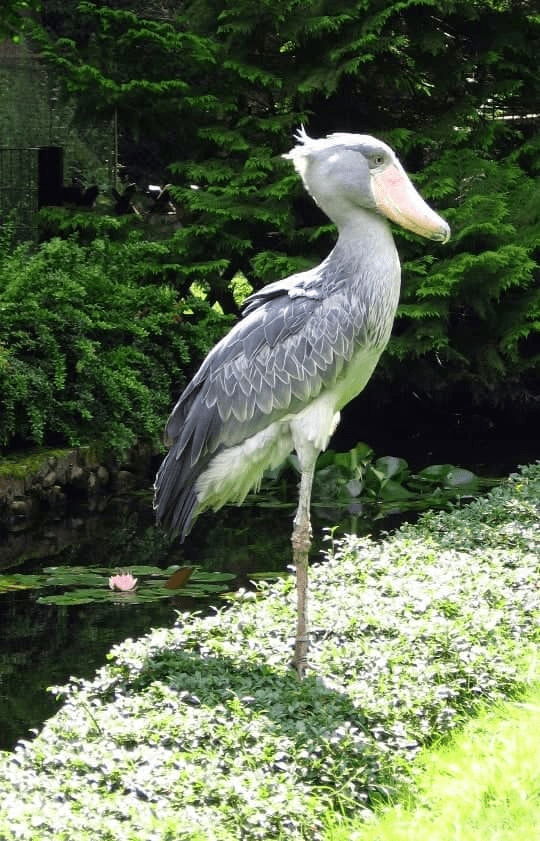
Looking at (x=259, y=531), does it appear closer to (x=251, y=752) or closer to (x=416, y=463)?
(x=416, y=463)

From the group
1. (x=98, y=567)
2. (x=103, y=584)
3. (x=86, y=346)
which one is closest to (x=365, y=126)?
(x=86, y=346)

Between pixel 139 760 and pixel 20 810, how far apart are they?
476 millimetres

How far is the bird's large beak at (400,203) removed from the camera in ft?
Answer: 16.6

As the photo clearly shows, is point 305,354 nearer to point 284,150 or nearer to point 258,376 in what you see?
point 258,376

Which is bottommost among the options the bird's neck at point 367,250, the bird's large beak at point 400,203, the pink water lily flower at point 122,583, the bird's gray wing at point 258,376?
the pink water lily flower at point 122,583

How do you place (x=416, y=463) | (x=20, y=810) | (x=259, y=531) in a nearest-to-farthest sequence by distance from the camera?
(x=20, y=810) → (x=259, y=531) → (x=416, y=463)

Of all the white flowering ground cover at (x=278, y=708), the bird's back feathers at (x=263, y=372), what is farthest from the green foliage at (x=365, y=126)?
the bird's back feathers at (x=263, y=372)

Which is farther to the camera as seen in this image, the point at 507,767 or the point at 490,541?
the point at 490,541

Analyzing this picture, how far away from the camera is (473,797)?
3.75 m

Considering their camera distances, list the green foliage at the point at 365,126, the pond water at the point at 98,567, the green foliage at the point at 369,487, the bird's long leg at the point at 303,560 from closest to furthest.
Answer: the bird's long leg at the point at 303,560 → the pond water at the point at 98,567 → the green foliage at the point at 369,487 → the green foliage at the point at 365,126

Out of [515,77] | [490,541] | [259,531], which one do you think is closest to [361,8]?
[515,77]

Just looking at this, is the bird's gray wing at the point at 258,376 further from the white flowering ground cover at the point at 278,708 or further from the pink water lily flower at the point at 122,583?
the pink water lily flower at the point at 122,583

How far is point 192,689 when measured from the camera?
14.9 ft

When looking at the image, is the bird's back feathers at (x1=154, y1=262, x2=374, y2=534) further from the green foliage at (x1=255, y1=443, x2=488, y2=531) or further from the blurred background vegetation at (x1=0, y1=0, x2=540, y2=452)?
the blurred background vegetation at (x1=0, y1=0, x2=540, y2=452)
